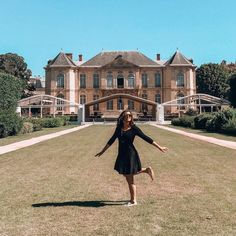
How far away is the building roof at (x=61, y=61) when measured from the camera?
67250 millimetres

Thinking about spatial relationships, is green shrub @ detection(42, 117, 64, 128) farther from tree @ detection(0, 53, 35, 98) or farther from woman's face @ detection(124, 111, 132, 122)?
woman's face @ detection(124, 111, 132, 122)

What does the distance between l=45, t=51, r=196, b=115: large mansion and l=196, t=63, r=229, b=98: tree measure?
14.4 ft

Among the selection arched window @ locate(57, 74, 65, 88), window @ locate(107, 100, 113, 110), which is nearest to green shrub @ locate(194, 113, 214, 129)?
window @ locate(107, 100, 113, 110)

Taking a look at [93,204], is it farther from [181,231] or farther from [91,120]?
[91,120]

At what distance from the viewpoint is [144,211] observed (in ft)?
18.7

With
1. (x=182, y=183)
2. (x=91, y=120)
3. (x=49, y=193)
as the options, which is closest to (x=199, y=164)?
(x=182, y=183)

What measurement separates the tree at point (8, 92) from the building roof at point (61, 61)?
40.5m

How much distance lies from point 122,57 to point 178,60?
33.3 ft

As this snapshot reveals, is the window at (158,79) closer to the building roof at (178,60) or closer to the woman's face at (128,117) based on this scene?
the building roof at (178,60)

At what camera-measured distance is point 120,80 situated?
219ft

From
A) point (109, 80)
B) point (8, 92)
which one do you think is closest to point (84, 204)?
point (8, 92)

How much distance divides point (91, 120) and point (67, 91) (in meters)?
14.6

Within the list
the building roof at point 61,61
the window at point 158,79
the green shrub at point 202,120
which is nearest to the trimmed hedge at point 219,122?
the green shrub at point 202,120

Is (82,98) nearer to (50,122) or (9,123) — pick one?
(50,122)
